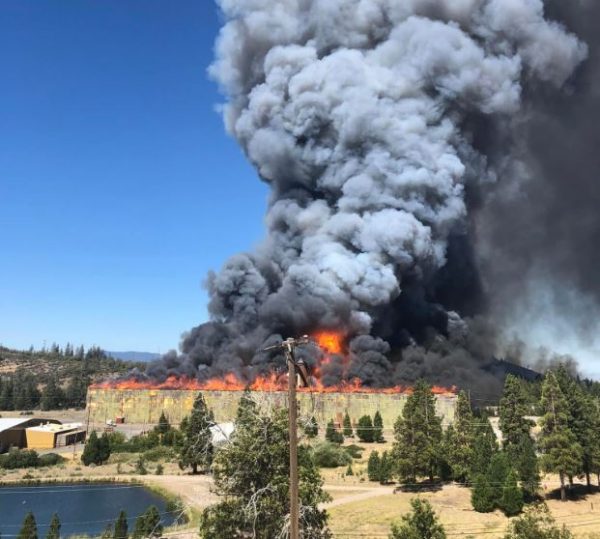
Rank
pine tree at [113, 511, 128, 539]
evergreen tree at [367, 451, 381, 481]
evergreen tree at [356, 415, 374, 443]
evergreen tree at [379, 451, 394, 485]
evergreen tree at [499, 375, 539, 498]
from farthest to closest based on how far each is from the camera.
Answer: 1. evergreen tree at [356, 415, 374, 443]
2. evergreen tree at [367, 451, 381, 481]
3. evergreen tree at [379, 451, 394, 485]
4. evergreen tree at [499, 375, 539, 498]
5. pine tree at [113, 511, 128, 539]

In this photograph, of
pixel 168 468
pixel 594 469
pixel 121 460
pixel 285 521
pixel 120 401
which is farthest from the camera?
pixel 120 401

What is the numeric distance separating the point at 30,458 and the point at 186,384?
85.0ft

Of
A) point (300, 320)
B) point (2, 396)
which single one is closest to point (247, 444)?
point (300, 320)

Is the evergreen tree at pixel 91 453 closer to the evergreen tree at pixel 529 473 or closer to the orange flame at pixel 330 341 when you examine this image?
the orange flame at pixel 330 341

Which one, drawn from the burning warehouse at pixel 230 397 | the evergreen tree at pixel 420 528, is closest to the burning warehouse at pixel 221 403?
the burning warehouse at pixel 230 397

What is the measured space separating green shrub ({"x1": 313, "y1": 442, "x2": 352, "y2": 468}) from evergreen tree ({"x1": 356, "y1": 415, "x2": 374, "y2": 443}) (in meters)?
10.7

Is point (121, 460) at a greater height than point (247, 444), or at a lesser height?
lesser

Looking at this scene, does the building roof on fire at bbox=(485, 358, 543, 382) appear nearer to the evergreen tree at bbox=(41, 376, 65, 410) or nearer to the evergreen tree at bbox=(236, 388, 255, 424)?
the evergreen tree at bbox=(41, 376, 65, 410)

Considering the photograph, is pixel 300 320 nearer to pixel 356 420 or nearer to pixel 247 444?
Result: pixel 356 420

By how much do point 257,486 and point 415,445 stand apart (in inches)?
1284

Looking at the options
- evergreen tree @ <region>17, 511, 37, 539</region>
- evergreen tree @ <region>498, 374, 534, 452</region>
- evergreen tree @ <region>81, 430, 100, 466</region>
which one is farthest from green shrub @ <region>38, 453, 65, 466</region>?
evergreen tree @ <region>498, 374, 534, 452</region>

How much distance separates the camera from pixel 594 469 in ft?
158

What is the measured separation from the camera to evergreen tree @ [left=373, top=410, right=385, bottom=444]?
74.2m

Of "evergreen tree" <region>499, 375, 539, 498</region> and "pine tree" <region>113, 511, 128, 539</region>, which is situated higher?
"evergreen tree" <region>499, 375, 539, 498</region>
